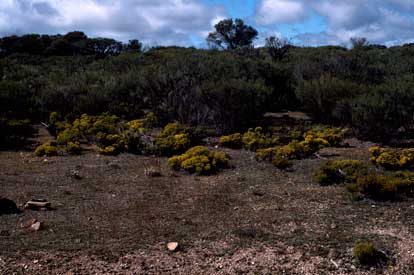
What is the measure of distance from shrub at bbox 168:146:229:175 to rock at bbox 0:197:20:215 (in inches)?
149

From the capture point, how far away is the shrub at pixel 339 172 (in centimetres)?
998

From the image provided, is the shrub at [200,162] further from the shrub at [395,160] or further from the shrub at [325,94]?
the shrub at [325,94]

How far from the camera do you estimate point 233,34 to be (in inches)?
2190

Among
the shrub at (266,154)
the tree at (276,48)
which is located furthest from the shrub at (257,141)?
the tree at (276,48)

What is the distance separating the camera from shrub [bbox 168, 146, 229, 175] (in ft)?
37.0

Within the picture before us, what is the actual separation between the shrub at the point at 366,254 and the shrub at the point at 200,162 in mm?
4937

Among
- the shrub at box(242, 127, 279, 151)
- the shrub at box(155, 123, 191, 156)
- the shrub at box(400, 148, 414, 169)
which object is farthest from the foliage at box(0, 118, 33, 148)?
the shrub at box(400, 148, 414, 169)

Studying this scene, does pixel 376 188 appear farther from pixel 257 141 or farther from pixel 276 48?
pixel 276 48

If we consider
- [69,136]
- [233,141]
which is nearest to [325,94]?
[233,141]

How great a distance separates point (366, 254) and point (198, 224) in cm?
244

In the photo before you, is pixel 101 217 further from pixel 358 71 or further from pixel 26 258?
pixel 358 71

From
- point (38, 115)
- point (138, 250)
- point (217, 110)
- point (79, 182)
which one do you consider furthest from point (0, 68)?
point (138, 250)

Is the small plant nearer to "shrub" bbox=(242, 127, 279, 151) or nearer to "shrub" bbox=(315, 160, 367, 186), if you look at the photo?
"shrub" bbox=(315, 160, 367, 186)

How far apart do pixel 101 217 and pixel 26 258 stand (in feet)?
5.69
